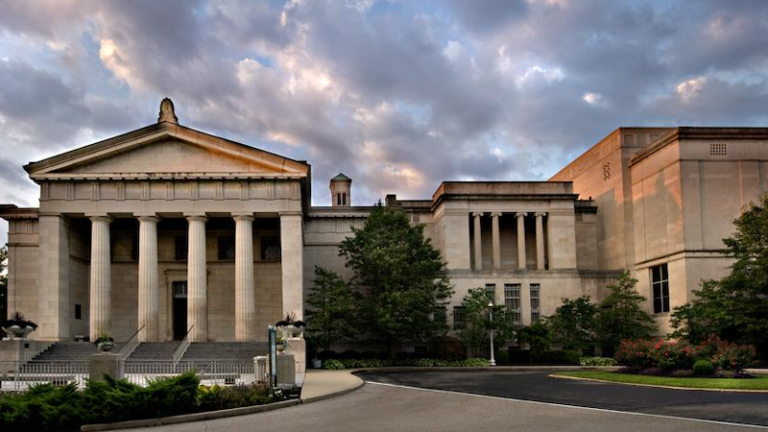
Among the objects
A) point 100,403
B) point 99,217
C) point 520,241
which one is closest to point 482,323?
point 520,241

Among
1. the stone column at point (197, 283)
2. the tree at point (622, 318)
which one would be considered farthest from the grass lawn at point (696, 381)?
the stone column at point (197, 283)

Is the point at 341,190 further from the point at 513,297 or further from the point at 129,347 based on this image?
the point at 129,347

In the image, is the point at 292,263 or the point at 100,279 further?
the point at 292,263

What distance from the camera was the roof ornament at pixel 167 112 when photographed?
143ft

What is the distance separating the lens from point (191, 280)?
4138 centimetres

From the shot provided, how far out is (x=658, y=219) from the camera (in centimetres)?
4484

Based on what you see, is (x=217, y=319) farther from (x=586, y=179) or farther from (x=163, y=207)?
(x=586, y=179)

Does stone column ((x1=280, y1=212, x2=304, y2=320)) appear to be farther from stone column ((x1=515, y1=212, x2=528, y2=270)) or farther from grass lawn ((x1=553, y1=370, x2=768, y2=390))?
grass lawn ((x1=553, y1=370, x2=768, y2=390))

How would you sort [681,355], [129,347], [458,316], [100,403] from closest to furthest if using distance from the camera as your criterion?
[100,403]
[681,355]
[129,347]
[458,316]

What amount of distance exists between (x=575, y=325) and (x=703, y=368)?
1742cm

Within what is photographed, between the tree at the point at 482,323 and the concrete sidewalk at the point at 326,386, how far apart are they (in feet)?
44.0

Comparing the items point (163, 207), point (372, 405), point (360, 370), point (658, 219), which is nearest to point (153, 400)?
point (372, 405)

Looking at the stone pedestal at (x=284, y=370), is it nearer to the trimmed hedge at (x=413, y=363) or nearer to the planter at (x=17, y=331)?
the planter at (x=17, y=331)

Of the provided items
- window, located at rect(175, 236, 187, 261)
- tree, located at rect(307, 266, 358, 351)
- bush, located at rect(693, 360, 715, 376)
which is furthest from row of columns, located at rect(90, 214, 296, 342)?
bush, located at rect(693, 360, 715, 376)
